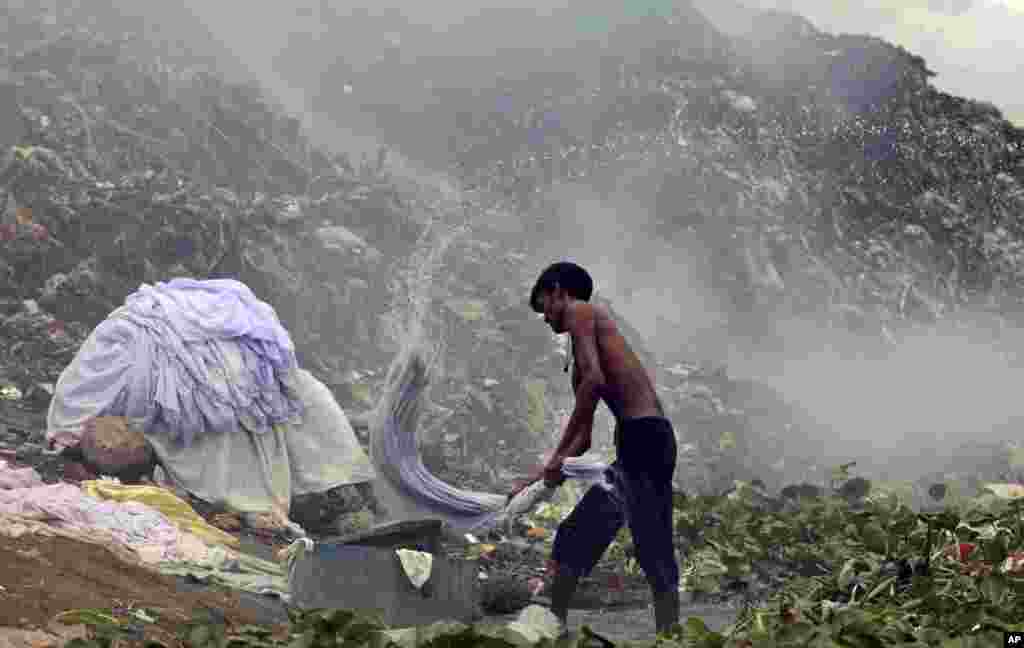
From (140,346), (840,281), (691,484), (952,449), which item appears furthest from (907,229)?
(140,346)

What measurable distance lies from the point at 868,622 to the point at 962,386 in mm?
10149

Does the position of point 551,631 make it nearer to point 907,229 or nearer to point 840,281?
point 840,281

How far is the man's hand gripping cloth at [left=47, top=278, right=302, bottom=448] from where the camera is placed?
546cm

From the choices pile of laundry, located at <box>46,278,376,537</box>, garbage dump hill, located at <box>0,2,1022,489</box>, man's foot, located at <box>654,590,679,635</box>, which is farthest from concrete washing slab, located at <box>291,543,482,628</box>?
garbage dump hill, located at <box>0,2,1022,489</box>

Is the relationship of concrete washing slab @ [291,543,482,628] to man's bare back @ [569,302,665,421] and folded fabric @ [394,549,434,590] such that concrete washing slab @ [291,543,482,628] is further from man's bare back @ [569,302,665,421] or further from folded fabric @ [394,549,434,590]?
man's bare back @ [569,302,665,421]

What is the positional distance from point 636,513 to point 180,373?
2480 mm

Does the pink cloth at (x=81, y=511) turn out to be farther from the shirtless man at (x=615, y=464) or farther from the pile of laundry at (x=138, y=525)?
the shirtless man at (x=615, y=464)

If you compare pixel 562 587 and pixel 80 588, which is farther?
pixel 562 587

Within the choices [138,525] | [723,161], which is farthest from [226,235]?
[723,161]

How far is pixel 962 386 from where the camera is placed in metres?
11.7

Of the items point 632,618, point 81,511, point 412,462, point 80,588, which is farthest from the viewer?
point 412,462

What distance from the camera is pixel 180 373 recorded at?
18.1ft

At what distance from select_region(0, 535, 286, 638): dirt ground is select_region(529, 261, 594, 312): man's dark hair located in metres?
1.38

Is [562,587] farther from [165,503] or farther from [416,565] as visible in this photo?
[165,503]
